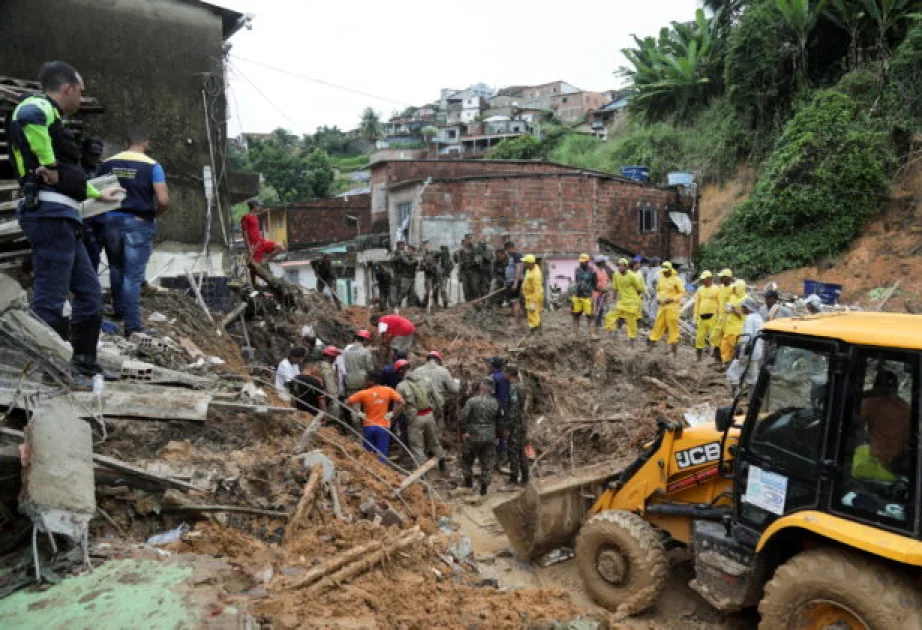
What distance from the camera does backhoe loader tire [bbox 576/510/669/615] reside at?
229 inches

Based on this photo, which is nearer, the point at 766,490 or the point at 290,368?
the point at 766,490

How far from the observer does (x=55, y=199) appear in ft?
16.0

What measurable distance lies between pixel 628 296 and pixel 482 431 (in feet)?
20.1

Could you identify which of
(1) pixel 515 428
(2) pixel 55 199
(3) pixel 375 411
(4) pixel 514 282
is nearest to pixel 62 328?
(2) pixel 55 199

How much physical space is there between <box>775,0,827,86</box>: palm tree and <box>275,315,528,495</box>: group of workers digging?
991 inches

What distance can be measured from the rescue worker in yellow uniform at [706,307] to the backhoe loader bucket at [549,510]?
6578mm

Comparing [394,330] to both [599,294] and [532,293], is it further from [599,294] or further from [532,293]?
[599,294]

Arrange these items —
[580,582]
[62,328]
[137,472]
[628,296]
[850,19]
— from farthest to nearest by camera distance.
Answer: [850,19]
[628,296]
[580,582]
[62,328]
[137,472]

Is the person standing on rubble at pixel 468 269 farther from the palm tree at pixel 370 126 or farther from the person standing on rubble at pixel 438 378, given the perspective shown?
the palm tree at pixel 370 126

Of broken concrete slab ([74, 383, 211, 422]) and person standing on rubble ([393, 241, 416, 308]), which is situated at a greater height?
broken concrete slab ([74, 383, 211, 422])

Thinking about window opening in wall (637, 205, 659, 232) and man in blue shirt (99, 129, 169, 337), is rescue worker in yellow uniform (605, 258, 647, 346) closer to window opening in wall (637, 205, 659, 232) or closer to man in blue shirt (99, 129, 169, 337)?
man in blue shirt (99, 129, 169, 337)

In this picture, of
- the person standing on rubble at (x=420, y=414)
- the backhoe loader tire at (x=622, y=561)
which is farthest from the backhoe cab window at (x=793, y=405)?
the person standing on rubble at (x=420, y=414)

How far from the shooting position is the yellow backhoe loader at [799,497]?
4105 millimetres

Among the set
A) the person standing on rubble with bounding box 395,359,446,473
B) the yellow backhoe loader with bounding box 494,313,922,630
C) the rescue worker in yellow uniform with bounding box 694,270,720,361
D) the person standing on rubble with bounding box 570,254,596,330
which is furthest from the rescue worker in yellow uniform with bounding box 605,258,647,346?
the yellow backhoe loader with bounding box 494,313,922,630
